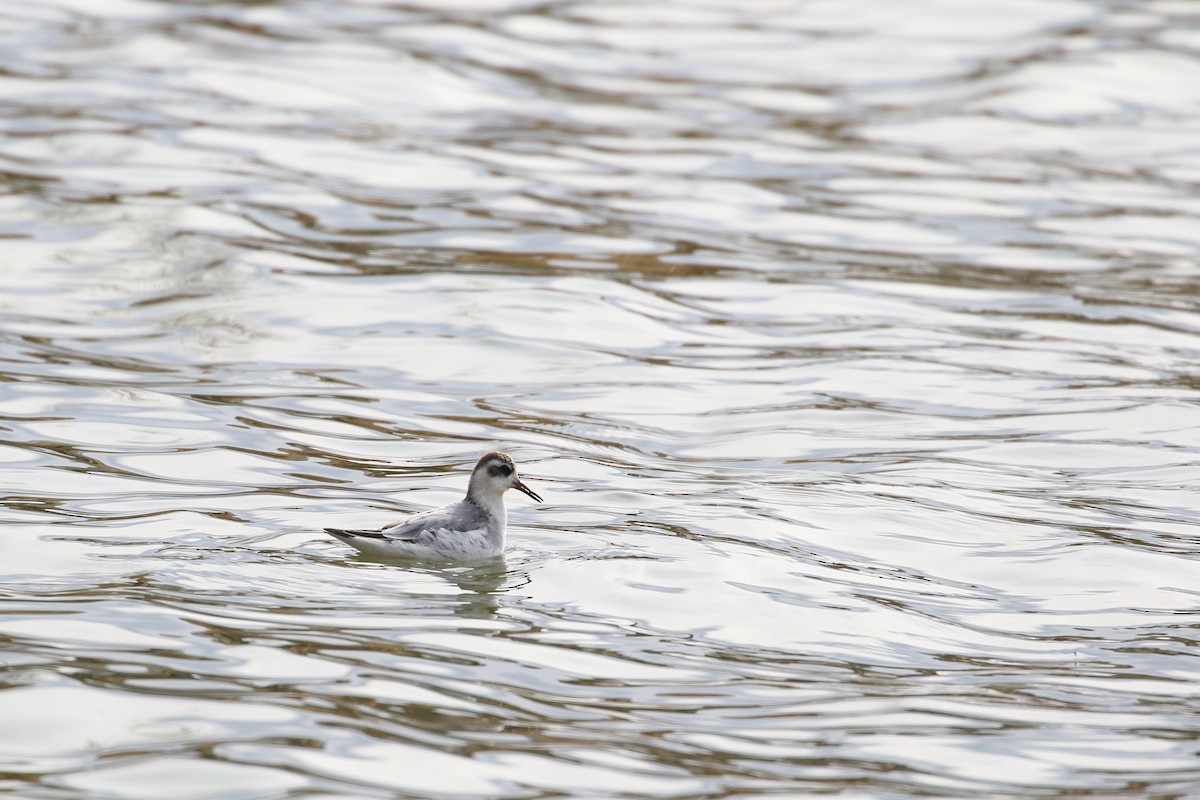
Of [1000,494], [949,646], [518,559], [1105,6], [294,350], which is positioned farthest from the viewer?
[1105,6]

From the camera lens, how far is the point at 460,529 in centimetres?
1042

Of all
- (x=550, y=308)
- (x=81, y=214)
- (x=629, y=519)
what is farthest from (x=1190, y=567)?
(x=81, y=214)

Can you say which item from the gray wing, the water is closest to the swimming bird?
the gray wing

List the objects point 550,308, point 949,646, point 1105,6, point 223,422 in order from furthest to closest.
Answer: point 1105,6 < point 550,308 < point 223,422 < point 949,646

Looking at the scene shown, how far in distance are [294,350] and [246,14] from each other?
14.8 m

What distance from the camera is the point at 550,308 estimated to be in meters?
17.0

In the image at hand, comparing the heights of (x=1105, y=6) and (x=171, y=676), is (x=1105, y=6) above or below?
above

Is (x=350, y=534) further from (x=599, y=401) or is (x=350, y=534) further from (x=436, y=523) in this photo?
(x=599, y=401)

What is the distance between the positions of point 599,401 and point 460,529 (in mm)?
4365

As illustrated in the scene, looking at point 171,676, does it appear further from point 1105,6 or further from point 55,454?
point 1105,6

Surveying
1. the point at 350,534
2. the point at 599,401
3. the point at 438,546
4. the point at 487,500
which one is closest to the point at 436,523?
the point at 438,546

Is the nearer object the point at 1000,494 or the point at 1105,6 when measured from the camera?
the point at 1000,494

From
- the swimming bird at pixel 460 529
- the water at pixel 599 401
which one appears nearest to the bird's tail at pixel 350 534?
the swimming bird at pixel 460 529

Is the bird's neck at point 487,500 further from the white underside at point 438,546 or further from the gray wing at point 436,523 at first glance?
the white underside at point 438,546
